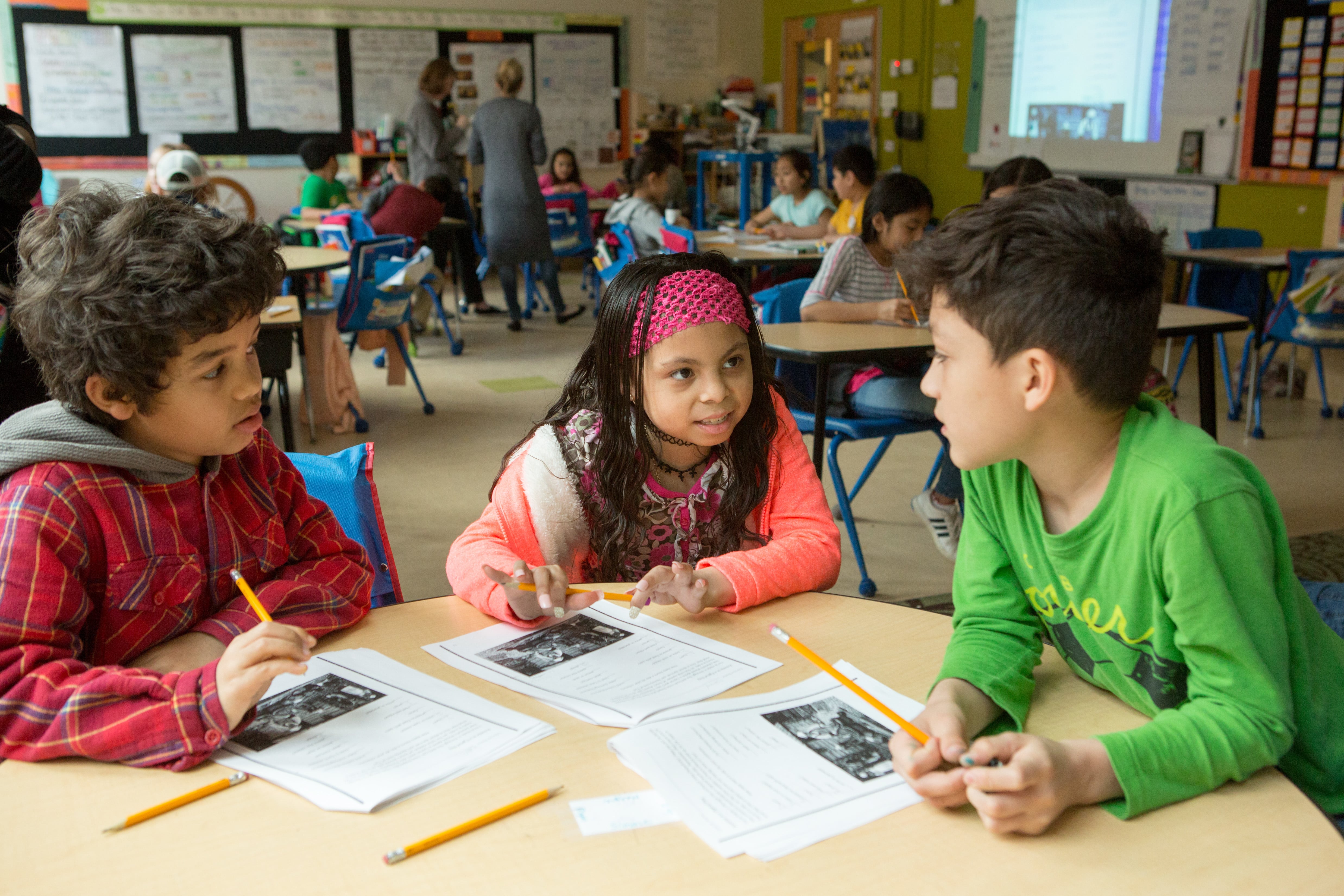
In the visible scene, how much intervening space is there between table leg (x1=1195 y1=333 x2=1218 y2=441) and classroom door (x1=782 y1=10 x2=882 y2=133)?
5.71 meters

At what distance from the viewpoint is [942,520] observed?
3.12 meters

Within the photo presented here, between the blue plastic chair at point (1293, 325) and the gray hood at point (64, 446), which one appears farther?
the blue plastic chair at point (1293, 325)

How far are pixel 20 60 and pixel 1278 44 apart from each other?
809 centimetres

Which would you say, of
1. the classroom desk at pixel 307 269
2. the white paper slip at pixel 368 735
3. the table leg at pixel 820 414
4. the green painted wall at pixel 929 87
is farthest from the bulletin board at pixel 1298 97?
the white paper slip at pixel 368 735

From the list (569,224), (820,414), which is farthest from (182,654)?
(569,224)

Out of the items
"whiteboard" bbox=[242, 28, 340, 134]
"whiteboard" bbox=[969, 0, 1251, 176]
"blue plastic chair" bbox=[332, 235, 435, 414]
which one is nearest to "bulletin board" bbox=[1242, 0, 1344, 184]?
"whiteboard" bbox=[969, 0, 1251, 176]

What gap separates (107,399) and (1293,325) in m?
4.55

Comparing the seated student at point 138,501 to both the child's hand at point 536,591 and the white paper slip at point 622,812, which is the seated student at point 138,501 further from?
the white paper slip at point 622,812

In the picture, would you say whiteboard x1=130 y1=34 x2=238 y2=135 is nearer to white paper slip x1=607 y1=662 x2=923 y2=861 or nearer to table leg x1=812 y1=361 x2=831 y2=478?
table leg x1=812 y1=361 x2=831 y2=478

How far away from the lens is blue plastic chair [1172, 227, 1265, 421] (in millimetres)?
4801

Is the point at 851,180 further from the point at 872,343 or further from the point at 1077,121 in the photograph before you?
the point at 872,343

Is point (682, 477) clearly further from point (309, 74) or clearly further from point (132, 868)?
point (309, 74)

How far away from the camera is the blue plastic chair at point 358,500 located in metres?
1.47

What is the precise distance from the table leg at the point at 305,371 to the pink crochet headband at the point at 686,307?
2835 millimetres
